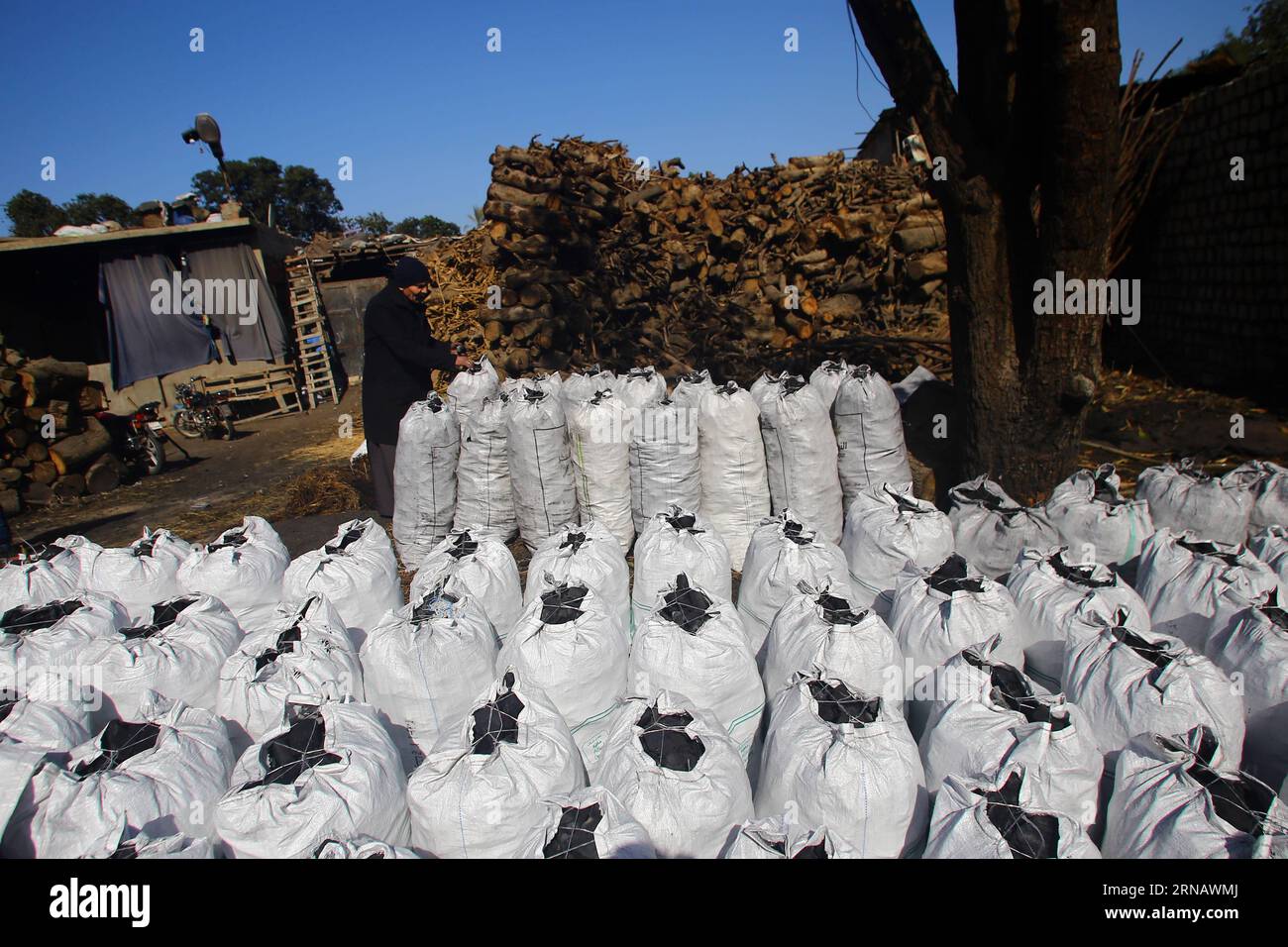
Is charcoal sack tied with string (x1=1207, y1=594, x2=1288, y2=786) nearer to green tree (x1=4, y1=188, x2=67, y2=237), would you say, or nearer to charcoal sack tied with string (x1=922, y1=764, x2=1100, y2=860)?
charcoal sack tied with string (x1=922, y1=764, x2=1100, y2=860)

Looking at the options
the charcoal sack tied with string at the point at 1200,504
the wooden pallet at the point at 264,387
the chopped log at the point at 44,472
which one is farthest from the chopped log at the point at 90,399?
the charcoal sack tied with string at the point at 1200,504

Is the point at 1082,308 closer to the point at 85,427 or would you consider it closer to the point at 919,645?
the point at 919,645

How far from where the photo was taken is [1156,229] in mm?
7402

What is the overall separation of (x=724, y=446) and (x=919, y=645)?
5.64 feet

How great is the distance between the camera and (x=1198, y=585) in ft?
8.37

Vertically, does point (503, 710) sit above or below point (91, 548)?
below

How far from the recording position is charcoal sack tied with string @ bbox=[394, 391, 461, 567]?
4.11 m

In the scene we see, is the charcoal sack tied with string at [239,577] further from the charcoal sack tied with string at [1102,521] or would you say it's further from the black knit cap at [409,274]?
the charcoal sack tied with string at [1102,521]

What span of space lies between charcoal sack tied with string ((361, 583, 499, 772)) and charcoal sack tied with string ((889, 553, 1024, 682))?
5.10ft

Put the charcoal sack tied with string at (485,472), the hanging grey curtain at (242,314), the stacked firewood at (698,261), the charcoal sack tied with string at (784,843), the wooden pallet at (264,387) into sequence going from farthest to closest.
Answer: the wooden pallet at (264,387), the hanging grey curtain at (242,314), the stacked firewood at (698,261), the charcoal sack tied with string at (485,472), the charcoal sack tied with string at (784,843)

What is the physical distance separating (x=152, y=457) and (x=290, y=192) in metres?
33.3

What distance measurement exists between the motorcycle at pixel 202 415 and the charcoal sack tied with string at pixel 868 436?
976 cm

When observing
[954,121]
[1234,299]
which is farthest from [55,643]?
[1234,299]

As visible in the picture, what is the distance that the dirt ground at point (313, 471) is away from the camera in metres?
4.99
